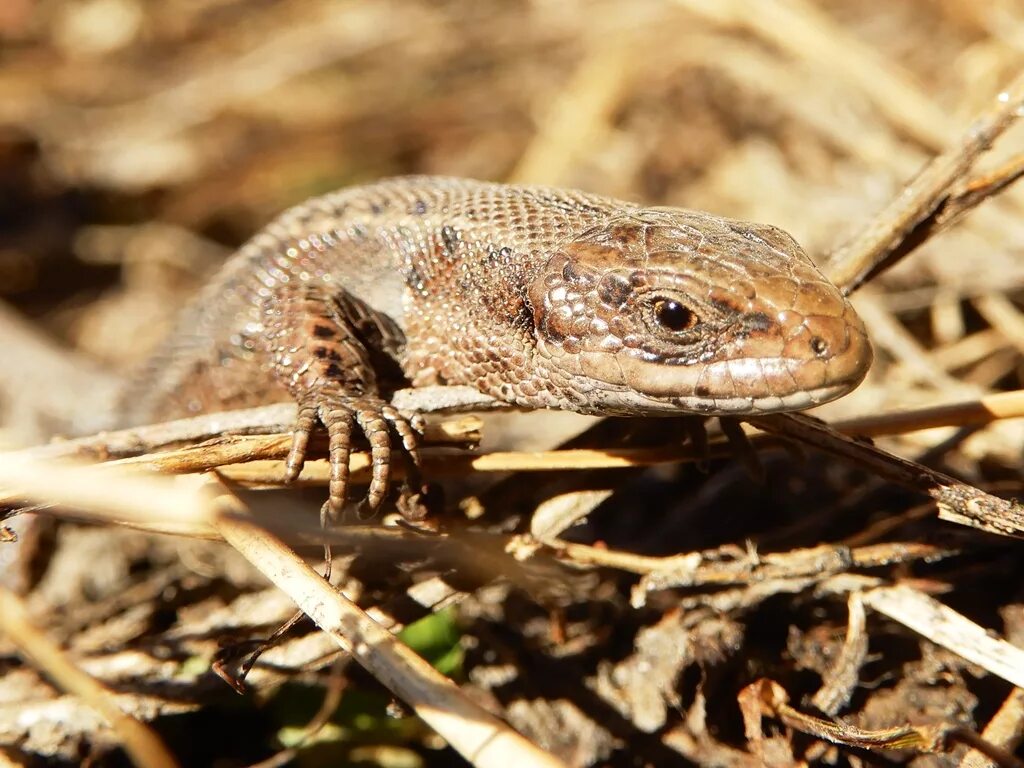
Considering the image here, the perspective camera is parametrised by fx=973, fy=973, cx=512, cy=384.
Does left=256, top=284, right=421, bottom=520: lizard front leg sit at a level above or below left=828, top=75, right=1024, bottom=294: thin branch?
below

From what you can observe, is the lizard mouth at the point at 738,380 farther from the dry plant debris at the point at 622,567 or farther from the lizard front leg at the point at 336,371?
the lizard front leg at the point at 336,371

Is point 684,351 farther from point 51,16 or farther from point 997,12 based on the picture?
point 51,16

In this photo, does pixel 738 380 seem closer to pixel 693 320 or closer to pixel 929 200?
→ pixel 693 320

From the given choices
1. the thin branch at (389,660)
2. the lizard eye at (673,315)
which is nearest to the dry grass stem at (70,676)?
the thin branch at (389,660)

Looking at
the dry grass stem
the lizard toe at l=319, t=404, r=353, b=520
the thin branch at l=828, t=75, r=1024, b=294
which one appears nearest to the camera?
the dry grass stem

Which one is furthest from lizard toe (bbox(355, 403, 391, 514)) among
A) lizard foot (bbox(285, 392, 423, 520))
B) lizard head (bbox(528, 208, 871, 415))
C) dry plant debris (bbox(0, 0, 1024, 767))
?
lizard head (bbox(528, 208, 871, 415))

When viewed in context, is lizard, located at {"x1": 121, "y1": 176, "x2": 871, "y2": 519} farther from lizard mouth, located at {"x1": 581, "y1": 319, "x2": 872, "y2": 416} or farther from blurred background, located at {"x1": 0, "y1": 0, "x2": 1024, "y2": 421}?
blurred background, located at {"x1": 0, "y1": 0, "x2": 1024, "y2": 421}

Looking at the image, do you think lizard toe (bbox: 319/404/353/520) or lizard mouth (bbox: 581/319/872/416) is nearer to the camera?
lizard mouth (bbox: 581/319/872/416)

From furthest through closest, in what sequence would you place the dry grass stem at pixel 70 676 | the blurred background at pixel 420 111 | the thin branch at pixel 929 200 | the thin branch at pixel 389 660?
the blurred background at pixel 420 111, the thin branch at pixel 929 200, the dry grass stem at pixel 70 676, the thin branch at pixel 389 660
